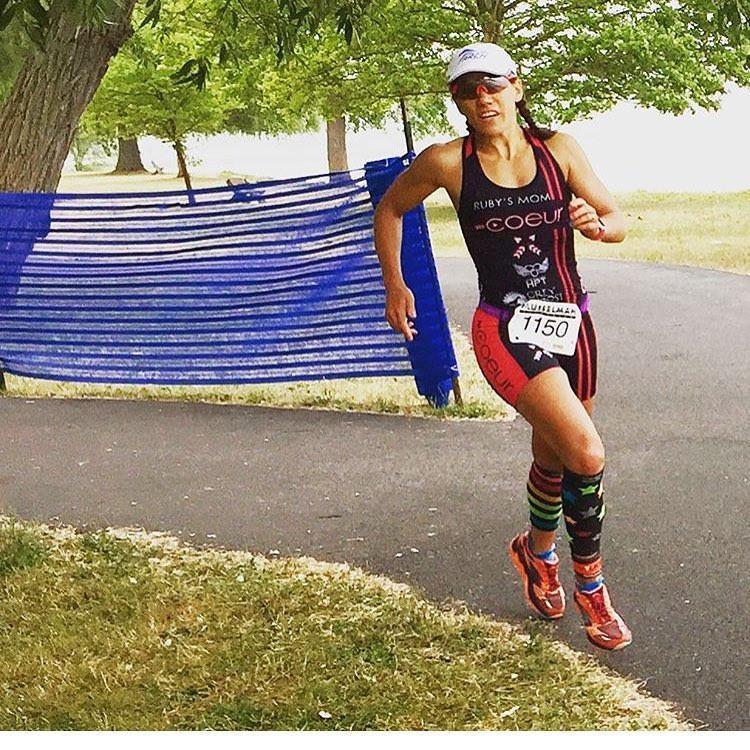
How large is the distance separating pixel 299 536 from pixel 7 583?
0.64m

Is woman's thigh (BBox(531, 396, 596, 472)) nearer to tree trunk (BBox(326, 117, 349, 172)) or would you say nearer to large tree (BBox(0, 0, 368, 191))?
large tree (BBox(0, 0, 368, 191))

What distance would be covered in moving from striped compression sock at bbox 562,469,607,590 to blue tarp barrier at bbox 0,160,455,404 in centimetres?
160

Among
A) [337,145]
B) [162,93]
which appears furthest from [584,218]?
[162,93]

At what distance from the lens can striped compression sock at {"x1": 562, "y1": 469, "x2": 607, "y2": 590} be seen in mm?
2004

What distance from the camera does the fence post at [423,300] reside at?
3479 millimetres

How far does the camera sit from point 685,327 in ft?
13.5

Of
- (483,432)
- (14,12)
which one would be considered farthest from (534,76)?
(14,12)

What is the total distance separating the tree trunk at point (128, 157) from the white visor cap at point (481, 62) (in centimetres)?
387

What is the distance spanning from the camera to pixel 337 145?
3.93m

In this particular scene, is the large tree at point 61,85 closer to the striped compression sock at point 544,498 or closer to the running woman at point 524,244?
the running woman at point 524,244

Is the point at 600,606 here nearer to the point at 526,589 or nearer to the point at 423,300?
the point at 526,589

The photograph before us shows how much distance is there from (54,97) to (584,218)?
1847 millimetres

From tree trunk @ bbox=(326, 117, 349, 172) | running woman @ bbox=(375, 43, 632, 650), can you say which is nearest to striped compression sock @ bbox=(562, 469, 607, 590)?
running woman @ bbox=(375, 43, 632, 650)

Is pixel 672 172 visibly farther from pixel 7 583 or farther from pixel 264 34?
pixel 7 583
